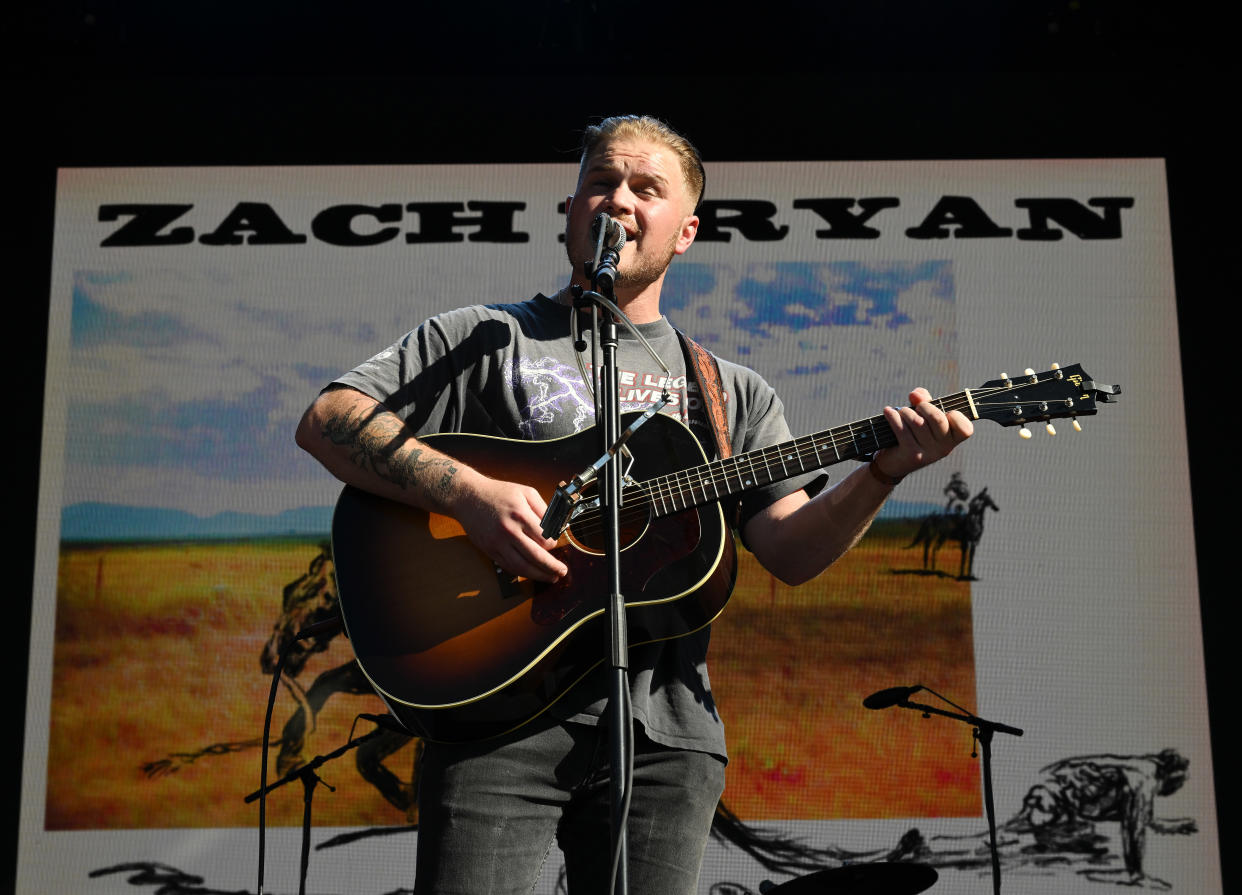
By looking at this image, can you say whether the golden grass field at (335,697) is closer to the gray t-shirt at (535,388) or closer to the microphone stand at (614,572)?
the gray t-shirt at (535,388)

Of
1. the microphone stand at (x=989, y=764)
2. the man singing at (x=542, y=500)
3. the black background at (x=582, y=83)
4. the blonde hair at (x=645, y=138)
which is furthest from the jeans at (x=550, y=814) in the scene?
the black background at (x=582, y=83)

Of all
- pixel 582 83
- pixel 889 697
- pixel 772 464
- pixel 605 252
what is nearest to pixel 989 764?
pixel 889 697

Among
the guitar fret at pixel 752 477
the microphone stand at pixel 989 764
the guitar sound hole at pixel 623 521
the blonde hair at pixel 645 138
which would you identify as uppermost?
the blonde hair at pixel 645 138

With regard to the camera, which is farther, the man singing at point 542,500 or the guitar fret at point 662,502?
the guitar fret at point 662,502

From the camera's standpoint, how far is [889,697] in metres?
3.63

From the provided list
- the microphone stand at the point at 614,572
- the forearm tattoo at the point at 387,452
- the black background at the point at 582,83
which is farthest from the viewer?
the black background at the point at 582,83

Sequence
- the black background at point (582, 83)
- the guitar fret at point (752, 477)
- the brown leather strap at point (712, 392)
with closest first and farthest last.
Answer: the guitar fret at point (752, 477) < the brown leather strap at point (712, 392) < the black background at point (582, 83)

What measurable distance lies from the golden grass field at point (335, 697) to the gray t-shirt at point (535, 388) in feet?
5.13

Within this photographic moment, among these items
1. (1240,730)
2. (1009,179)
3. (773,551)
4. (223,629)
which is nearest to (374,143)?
(223,629)

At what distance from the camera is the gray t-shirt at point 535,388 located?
2.04 m

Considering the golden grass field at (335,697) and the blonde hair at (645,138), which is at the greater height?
the blonde hair at (645,138)

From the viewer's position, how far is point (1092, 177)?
4105 mm

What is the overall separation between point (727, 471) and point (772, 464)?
101 millimetres

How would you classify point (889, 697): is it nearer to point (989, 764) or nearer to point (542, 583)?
point (989, 764)
